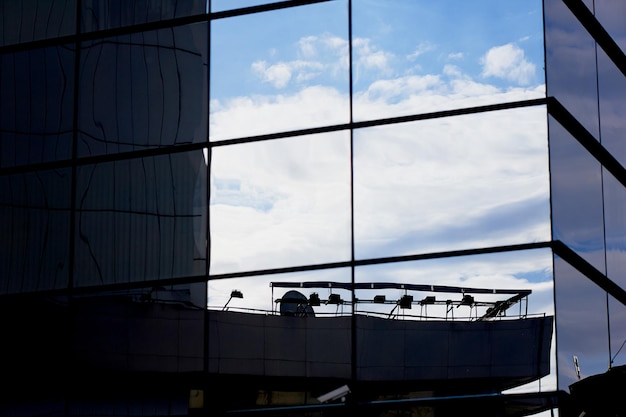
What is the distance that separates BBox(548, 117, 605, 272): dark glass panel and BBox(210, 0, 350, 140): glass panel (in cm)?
379

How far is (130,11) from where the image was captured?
75.6 feet

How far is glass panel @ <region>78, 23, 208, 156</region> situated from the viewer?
21.9m

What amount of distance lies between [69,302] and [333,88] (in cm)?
625

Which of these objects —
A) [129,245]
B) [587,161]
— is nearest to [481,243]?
[587,161]

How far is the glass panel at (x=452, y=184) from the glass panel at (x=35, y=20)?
22.3ft

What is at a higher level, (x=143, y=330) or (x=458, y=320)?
(x=458, y=320)

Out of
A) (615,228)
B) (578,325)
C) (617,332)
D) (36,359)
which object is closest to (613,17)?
(615,228)

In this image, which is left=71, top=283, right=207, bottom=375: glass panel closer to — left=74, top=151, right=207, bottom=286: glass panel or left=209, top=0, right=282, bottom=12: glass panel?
left=74, top=151, right=207, bottom=286: glass panel

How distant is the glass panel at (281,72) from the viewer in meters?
21.3

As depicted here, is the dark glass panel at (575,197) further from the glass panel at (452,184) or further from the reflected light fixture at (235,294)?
the reflected light fixture at (235,294)

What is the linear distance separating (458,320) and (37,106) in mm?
9277

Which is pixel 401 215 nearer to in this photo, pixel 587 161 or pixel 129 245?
pixel 587 161

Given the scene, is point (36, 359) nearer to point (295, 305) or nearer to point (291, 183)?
point (295, 305)

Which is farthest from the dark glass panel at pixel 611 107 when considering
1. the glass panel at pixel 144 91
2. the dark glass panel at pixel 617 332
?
the glass panel at pixel 144 91
